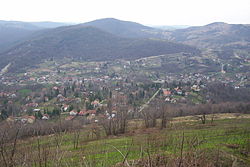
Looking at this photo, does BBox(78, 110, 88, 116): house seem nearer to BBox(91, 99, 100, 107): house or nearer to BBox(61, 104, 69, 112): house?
BBox(91, 99, 100, 107): house

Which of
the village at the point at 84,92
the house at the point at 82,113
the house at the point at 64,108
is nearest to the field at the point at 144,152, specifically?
the village at the point at 84,92

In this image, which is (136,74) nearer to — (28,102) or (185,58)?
(185,58)

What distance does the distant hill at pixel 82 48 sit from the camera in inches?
4722

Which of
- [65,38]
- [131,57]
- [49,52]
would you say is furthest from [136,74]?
[65,38]

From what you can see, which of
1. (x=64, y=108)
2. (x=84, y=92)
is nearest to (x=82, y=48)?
(x=84, y=92)

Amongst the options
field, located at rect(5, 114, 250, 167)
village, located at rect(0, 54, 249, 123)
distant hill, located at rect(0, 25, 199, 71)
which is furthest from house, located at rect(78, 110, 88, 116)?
distant hill, located at rect(0, 25, 199, 71)

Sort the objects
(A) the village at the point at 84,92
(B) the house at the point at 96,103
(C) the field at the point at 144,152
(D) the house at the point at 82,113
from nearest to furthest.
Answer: (C) the field at the point at 144,152 → (A) the village at the point at 84,92 → (D) the house at the point at 82,113 → (B) the house at the point at 96,103

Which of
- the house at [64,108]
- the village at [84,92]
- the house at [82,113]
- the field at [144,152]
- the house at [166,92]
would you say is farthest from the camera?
the house at [166,92]

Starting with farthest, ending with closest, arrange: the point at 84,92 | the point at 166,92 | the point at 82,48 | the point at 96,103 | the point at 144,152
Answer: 1. the point at 82,48
2. the point at 84,92
3. the point at 166,92
4. the point at 96,103
5. the point at 144,152

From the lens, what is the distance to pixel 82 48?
15062 centimetres

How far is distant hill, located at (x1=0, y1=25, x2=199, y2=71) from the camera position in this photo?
119938 mm

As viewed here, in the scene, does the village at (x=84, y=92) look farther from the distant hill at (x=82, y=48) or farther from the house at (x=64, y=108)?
the distant hill at (x=82, y=48)

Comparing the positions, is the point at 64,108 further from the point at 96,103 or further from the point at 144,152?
the point at 144,152

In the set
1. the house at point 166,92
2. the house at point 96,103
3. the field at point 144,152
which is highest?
the field at point 144,152
